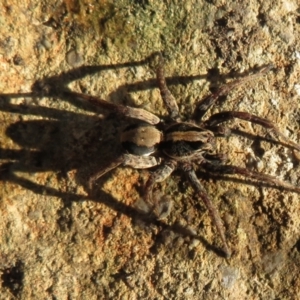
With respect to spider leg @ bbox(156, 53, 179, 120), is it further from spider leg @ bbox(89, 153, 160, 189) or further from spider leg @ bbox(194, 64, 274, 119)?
spider leg @ bbox(89, 153, 160, 189)

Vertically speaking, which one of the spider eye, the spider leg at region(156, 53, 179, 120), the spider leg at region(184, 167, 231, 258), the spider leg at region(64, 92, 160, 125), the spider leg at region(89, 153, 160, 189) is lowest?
the spider leg at region(184, 167, 231, 258)

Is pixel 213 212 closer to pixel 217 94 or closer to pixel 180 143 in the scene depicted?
pixel 180 143

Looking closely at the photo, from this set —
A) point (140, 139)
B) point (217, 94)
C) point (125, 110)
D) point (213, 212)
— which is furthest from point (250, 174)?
point (125, 110)

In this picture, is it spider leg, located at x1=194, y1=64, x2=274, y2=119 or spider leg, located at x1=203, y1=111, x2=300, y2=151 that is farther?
spider leg, located at x1=194, y1=64, x2=274, y2=119

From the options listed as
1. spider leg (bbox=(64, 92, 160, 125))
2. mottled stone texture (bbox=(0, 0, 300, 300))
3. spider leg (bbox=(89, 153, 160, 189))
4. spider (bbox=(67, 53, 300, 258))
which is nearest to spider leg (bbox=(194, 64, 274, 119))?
spider (bbox=(67, 53, 300, 258))

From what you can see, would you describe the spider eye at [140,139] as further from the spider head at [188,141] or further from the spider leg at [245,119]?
the spider leg at [245,119]

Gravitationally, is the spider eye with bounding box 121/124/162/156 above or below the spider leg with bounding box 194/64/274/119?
below

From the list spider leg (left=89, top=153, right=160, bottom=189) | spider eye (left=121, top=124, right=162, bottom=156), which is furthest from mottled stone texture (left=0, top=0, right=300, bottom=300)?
spider eye (left=121, top=124, right=162, bottom=156)
